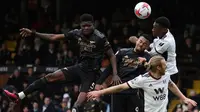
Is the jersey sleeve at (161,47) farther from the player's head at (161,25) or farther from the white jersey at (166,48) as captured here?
the player's head at (161,25)

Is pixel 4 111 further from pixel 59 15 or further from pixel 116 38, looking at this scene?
pixel 59 15

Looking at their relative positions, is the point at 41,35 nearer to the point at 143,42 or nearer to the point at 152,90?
the point at 143,42

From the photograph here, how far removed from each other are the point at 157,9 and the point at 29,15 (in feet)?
19.4

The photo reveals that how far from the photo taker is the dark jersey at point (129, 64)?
10812mm

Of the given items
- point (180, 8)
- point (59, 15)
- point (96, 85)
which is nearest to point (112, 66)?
point (96, 85)

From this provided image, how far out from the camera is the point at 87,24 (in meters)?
11.0

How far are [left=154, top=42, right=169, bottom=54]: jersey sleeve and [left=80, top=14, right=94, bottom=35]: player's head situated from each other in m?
1.24

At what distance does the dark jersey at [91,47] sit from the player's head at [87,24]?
0.48ft

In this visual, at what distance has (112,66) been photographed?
10953mm

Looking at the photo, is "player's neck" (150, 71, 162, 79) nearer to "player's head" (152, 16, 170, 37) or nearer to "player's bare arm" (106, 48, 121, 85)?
"player's bare arm" (106, 48, 121, 85)

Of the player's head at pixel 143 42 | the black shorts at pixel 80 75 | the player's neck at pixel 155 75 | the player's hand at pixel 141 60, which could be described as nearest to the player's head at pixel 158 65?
the player's neck at pixel 155 75

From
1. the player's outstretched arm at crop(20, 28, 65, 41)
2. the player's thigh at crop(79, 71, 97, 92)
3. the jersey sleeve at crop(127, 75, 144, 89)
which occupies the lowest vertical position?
the player's thigh at crop(79, 71, 97, 92)

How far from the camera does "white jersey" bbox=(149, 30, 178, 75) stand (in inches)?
432

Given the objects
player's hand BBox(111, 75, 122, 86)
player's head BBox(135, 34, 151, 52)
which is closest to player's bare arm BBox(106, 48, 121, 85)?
player's hand BBox(111, 75, 122, 86)
